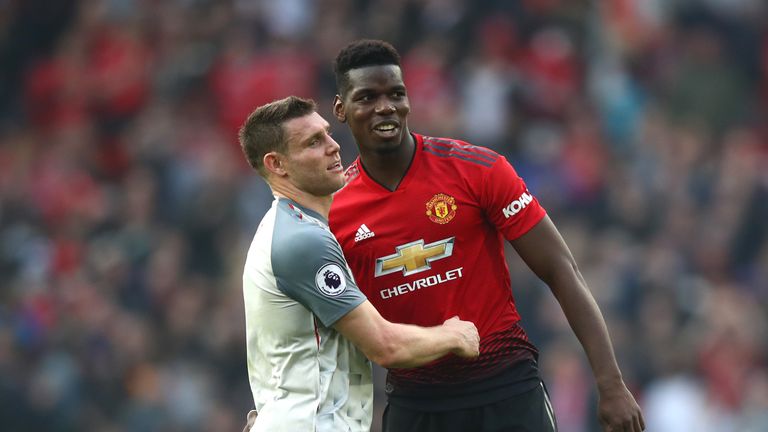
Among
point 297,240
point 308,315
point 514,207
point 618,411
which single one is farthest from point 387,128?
point 618,411

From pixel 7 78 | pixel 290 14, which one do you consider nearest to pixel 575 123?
pixel 290 14

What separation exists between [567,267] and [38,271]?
309 inches

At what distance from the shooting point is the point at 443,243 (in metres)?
5.41

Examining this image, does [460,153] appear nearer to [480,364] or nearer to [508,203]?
[508,203]

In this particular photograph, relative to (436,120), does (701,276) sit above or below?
below

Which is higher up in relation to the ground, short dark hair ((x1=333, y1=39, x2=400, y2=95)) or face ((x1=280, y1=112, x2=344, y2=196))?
short dark hair ((x1=333, y1=39, x2=400, y2=95))

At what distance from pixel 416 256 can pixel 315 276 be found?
678 mm

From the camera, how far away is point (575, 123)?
11516 mm

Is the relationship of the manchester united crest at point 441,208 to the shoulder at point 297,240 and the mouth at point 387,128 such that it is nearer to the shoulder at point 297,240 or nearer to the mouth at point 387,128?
the mouth at point 387,128

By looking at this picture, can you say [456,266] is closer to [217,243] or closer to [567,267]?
[567,267]

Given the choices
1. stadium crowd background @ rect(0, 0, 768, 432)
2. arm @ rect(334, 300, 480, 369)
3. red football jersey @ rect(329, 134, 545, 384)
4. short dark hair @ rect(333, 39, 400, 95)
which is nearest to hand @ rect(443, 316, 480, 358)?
arm @ rect(334, 300, 480, 369)

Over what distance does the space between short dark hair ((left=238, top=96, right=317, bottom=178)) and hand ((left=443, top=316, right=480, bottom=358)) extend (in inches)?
37.8

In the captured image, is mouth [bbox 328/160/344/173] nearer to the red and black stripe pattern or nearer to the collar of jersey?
the collar of jersey

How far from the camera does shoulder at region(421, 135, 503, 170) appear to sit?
542cm
